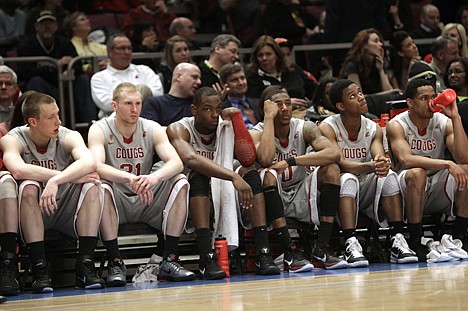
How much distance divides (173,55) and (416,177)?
3.17m

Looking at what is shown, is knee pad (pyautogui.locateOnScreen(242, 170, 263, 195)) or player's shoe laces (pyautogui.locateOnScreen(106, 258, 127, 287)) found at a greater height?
knee pad (pyautogui.locateOnScreen(242, 170, 263, 195))

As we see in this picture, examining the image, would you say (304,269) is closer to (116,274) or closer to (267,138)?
(267,138)

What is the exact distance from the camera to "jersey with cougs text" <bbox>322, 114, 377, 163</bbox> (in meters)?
8.53

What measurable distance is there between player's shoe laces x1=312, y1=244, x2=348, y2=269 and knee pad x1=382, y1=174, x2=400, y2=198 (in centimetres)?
76

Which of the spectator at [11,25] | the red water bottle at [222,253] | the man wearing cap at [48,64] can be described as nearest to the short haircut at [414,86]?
the red water bottle at [222,253]

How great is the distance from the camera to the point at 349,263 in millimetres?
7953

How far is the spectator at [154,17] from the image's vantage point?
39.0ft

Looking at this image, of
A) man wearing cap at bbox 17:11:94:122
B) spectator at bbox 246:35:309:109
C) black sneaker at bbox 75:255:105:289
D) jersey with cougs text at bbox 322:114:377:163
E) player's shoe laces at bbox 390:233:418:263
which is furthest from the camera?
man wearing cap at bbox 17:11:94:122

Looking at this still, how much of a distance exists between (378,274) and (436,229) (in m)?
1.85

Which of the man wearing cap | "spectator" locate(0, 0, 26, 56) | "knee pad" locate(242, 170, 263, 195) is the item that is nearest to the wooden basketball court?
"knee pad" locate(242, 170, 263, 195)

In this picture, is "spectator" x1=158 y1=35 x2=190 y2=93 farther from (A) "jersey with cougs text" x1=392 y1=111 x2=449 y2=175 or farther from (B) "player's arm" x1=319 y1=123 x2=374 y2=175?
(A) "jersey with cougs text" x1=392 y1=111 x2=449 y2=175

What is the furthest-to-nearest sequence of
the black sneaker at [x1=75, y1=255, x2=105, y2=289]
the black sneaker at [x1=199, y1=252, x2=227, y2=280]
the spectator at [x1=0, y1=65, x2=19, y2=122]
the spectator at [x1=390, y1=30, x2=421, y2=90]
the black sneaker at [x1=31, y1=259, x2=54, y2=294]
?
the spectator at [x1=390, y1=30, x2=421, y2=90]
the spectator at [x1=0, y1=65, x2=19, y2=122]
the black sneaker at [x1=199, y1=252, x2=227, y2=280]
the black sneaker at [x1=75, y1=255, x2=105, y2=289]
the black sneaker at [x1=31, y1=259, x2=54, y2=294]

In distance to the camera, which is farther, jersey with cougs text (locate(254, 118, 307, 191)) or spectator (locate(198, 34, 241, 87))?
spectator (locate(198, 34, 241, 87))

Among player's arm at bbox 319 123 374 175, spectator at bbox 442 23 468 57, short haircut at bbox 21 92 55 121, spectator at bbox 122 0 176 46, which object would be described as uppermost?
spectator at bbox 122 0 176 46
